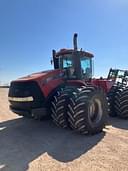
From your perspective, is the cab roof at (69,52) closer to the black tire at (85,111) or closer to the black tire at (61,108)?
the black tire at (85,111)

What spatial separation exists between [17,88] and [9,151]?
7.36 ft

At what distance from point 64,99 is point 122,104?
3.35 metres

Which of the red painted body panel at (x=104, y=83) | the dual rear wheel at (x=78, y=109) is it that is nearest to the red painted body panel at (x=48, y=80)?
the dual rear wheel at (x=78, y=109)

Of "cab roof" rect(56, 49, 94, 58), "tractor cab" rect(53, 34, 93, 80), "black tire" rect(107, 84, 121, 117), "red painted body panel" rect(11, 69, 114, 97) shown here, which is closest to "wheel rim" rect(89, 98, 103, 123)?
"red painted body panel" rect(11, 69, 114, 97)

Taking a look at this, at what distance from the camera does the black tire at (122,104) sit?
993 cm

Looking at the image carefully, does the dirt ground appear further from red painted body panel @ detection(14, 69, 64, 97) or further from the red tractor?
red painted body panel @ detection(14, 69, 64, 97)

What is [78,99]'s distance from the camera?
7.32 metres

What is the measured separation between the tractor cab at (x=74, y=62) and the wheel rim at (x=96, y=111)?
1.17 metres

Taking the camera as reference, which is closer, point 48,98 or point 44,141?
point 44,141

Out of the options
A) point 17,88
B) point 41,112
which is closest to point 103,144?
Answer: point 41,112

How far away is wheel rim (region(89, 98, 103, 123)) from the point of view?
8023 mm

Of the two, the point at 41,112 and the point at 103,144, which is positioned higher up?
the point at 41,112

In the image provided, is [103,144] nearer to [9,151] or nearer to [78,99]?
[78,99]

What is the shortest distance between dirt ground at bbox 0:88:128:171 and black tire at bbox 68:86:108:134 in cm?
26
